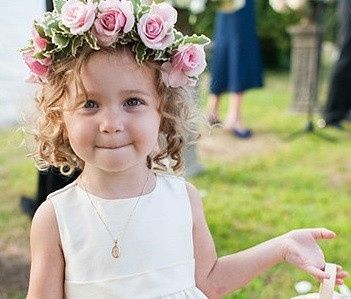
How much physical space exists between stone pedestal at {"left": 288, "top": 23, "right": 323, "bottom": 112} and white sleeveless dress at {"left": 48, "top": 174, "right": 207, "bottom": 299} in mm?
5319

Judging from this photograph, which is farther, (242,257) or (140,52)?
(242,257)

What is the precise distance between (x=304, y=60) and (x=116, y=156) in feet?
19.2

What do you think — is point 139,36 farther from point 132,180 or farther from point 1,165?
point 1,165

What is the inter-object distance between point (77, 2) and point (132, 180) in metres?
0.39

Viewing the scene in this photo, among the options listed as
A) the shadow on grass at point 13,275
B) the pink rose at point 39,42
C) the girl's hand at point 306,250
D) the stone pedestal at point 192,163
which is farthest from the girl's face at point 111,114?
the stone pedestal at point 192,163

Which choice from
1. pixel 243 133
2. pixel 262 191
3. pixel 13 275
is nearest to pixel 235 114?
pixel 243 133

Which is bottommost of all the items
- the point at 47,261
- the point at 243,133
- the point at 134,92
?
the point at 243,133

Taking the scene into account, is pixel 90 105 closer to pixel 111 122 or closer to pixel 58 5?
pixel 111 122

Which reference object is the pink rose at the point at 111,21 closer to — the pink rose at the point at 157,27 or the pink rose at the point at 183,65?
the pink rose at the point at 157,27

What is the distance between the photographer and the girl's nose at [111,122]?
1.54 metres

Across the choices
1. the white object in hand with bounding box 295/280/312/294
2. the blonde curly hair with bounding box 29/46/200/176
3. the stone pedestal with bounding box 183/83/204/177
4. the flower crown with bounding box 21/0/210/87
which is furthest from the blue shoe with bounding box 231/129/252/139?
the flower crown with bounding box 21/0/210/87

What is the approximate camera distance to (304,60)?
23.6 ft

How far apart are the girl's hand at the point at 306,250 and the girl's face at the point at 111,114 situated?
41 cm

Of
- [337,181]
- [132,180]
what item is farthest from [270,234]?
[132,180]
